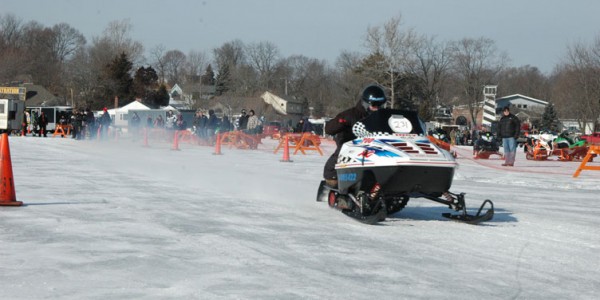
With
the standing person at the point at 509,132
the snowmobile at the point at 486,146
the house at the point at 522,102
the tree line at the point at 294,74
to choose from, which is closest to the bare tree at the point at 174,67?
the tree line at the point at 294,74

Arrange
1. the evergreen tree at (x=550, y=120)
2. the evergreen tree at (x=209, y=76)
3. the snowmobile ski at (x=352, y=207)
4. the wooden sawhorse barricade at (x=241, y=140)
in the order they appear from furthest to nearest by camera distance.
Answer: the evergreen tree at (x=209, y=76) < the evergreen tree at (x=550, y=120) < the wooden sawhorse barricade at (x=241, y=140) < the snowmobile ski at (x=352, y=207)

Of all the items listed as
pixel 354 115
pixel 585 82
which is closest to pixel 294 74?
pixel 585 82

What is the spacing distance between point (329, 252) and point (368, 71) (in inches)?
2263

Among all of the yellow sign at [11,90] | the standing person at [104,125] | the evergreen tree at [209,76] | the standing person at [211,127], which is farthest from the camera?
the evergreen tree at [209,76]

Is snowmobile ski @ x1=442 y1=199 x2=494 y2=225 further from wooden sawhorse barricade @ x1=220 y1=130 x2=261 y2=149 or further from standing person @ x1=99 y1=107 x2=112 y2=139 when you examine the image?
standing person @ x1=99 y1=107 x2=112 y2=139

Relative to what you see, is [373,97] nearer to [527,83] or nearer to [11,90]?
[11,90]

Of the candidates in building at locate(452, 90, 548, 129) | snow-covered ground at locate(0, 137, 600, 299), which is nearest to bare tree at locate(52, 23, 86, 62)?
building at locate(452, 90, 548, 129)

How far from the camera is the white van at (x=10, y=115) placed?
41.0 meters

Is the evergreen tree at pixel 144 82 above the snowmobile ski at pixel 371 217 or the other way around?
above

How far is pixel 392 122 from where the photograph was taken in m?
8.98

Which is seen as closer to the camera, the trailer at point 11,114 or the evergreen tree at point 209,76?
Answer: the trailer at point 11,114

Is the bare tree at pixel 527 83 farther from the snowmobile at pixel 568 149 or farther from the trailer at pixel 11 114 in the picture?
the snowmobile at pixel 568 149

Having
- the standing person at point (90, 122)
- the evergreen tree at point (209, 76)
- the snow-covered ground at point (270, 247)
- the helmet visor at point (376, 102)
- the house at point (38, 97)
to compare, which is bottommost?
the snow-covered ground at point (270, 247)

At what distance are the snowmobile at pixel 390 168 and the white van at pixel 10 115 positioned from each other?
34.5 metres
